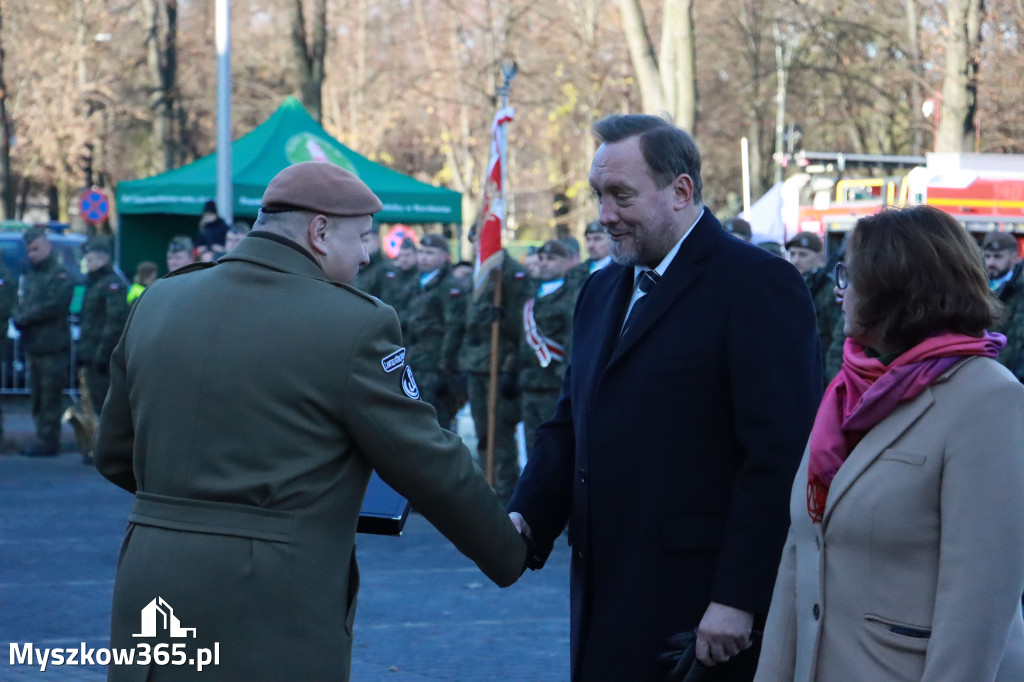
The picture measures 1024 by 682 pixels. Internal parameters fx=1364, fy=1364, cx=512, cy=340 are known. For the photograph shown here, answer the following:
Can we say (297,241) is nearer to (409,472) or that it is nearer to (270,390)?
(270,390)

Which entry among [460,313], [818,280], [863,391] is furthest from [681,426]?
[460,313]

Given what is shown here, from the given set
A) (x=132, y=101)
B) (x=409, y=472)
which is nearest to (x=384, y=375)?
(x=409, y=472)

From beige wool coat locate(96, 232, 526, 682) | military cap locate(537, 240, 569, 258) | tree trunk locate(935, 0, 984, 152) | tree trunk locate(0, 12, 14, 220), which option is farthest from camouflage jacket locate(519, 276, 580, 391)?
tree trunk locate(0, 12, 14, 220)

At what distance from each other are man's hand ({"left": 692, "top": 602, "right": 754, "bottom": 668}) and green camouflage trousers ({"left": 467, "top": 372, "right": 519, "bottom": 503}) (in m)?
8.24

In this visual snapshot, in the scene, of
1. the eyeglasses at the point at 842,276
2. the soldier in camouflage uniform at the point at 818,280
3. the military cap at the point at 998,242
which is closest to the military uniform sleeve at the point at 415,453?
the eyeglasses at the point at 842,276

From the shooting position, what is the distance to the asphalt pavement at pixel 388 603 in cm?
634

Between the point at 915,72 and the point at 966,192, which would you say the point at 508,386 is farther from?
the point at 915,72

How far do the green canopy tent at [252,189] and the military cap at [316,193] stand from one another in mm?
15056

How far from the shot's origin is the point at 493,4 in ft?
118

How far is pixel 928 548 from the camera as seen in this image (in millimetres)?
2689

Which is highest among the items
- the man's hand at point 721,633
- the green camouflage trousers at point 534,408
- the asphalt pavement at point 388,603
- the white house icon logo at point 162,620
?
the white house icon logo at point 162,620

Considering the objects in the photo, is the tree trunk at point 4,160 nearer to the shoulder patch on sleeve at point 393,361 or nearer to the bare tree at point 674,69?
the bare tree at point 674,69

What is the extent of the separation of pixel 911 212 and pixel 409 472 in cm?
122

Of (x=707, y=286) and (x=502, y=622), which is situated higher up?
(x=707, y=286)
